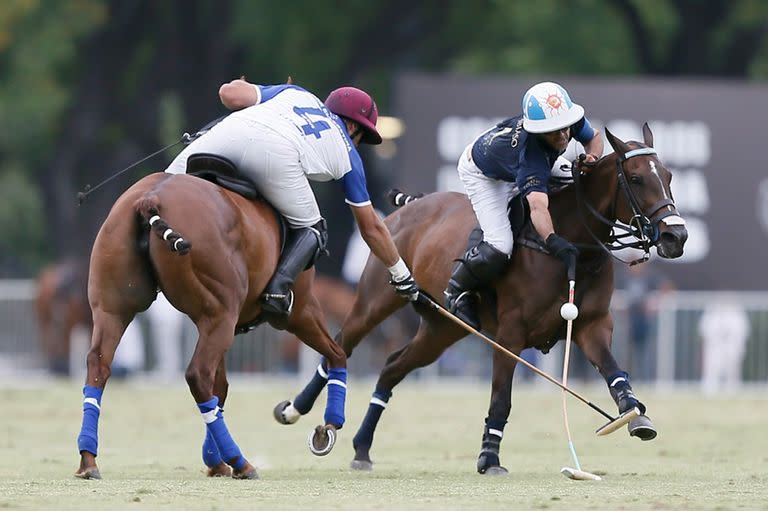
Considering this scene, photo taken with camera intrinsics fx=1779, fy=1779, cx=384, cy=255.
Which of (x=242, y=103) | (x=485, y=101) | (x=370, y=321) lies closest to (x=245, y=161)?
(x=242, y=103)

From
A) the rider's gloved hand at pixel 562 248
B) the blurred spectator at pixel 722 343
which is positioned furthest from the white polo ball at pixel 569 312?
the blurred spectator at pixel 722 343

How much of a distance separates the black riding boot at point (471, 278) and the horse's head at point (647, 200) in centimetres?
83

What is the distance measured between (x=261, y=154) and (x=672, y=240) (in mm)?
2455

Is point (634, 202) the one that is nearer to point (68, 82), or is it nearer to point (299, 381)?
point (299, 381)

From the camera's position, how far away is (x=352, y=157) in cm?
1073

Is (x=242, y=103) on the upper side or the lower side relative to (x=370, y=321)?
upper

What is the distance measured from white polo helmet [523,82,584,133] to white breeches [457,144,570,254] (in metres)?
0.54

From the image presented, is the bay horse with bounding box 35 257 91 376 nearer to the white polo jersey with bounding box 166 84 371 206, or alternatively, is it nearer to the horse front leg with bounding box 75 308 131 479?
the white polo jersey with bounding box 166 84 371 206

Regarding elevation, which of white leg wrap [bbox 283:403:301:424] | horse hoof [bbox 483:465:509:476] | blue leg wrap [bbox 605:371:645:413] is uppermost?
blue leg wrap [bbox 605:371:645:413]

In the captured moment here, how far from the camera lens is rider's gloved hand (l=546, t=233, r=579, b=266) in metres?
10.7

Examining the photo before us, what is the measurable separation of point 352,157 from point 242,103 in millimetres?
757

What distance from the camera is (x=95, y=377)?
9766 millimetres

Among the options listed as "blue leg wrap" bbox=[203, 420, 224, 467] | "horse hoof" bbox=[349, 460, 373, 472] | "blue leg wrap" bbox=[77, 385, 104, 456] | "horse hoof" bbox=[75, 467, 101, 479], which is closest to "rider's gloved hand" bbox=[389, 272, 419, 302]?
"horse hoof" bbox=[349, 460, 373, 472]

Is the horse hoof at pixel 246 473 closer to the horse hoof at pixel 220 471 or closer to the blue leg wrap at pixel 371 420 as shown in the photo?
the horse hoof at pixel 220 471
